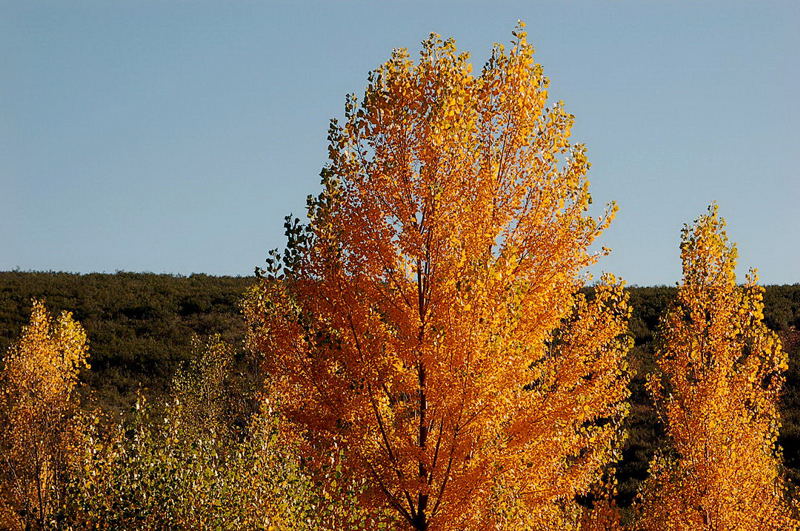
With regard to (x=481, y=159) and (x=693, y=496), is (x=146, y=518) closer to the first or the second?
(x=481, y=159)

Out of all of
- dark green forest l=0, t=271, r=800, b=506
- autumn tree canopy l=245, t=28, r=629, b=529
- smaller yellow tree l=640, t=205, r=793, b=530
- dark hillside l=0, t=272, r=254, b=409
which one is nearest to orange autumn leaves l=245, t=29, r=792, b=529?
autumn tree canopy l=245, t=28, r=629, b=529

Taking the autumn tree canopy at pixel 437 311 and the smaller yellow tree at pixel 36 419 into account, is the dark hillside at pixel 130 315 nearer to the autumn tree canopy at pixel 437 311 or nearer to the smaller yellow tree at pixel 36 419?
the smaller yellow tree at pixel 36 419

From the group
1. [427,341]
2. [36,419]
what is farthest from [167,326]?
[427,341]

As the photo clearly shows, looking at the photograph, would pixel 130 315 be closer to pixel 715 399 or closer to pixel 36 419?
pixel 36 419

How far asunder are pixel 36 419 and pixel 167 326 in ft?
114

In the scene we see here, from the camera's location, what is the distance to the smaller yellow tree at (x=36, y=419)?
19.5 meters

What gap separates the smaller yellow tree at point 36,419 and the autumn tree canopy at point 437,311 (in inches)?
445

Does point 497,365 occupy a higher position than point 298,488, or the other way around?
point 497,365

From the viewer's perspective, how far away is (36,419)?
63.9ft

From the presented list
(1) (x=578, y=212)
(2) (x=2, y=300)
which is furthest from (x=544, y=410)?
(2) (x=2, y=300)

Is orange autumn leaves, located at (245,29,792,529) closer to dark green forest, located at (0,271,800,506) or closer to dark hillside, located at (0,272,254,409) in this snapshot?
dark green forest, located at (0,271,800,506)

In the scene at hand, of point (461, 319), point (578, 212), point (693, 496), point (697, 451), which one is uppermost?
point (578, 212)

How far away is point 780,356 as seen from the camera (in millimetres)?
13992

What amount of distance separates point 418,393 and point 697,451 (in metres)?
5.99
